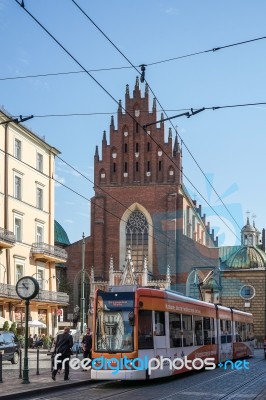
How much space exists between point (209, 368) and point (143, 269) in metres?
39.1

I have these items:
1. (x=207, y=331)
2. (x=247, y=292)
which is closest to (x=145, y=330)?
(x=207, y=331)

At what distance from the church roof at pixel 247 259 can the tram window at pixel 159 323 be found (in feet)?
193

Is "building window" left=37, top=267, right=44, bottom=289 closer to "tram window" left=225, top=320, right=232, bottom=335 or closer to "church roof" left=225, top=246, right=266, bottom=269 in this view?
"tram window" left=225, top=320, right=232, bottom=335

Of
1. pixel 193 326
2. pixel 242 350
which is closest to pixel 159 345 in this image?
pixel 193 326

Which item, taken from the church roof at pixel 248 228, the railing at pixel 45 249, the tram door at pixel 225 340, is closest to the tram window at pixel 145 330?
the tram door at pixel 225 340

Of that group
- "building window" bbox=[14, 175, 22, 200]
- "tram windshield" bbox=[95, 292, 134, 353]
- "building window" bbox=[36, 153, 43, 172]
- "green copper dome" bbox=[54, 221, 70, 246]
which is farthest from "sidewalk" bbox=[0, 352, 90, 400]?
"green copper dome" bbox=[54, 221, 70, 246]

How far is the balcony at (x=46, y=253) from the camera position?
48.1 metres

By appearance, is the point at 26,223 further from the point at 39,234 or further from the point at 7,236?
the point at 7,236

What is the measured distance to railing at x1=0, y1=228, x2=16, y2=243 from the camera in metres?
42.8

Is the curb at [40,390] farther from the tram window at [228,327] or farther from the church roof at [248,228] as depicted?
the church roof at [248,228]

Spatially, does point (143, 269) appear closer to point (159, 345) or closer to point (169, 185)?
point (169, 185)

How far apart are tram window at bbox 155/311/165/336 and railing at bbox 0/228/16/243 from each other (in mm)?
22569

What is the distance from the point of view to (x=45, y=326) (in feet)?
164

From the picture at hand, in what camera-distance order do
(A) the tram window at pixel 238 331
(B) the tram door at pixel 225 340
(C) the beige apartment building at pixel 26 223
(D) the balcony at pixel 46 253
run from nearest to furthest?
1. (B) the tram door at pixel 225 340
2. (A) the tram window at pixel 238 331
3. (C) the beige apartment building at pixel 26 223
4. (D) the balcony at pixel 46 253
